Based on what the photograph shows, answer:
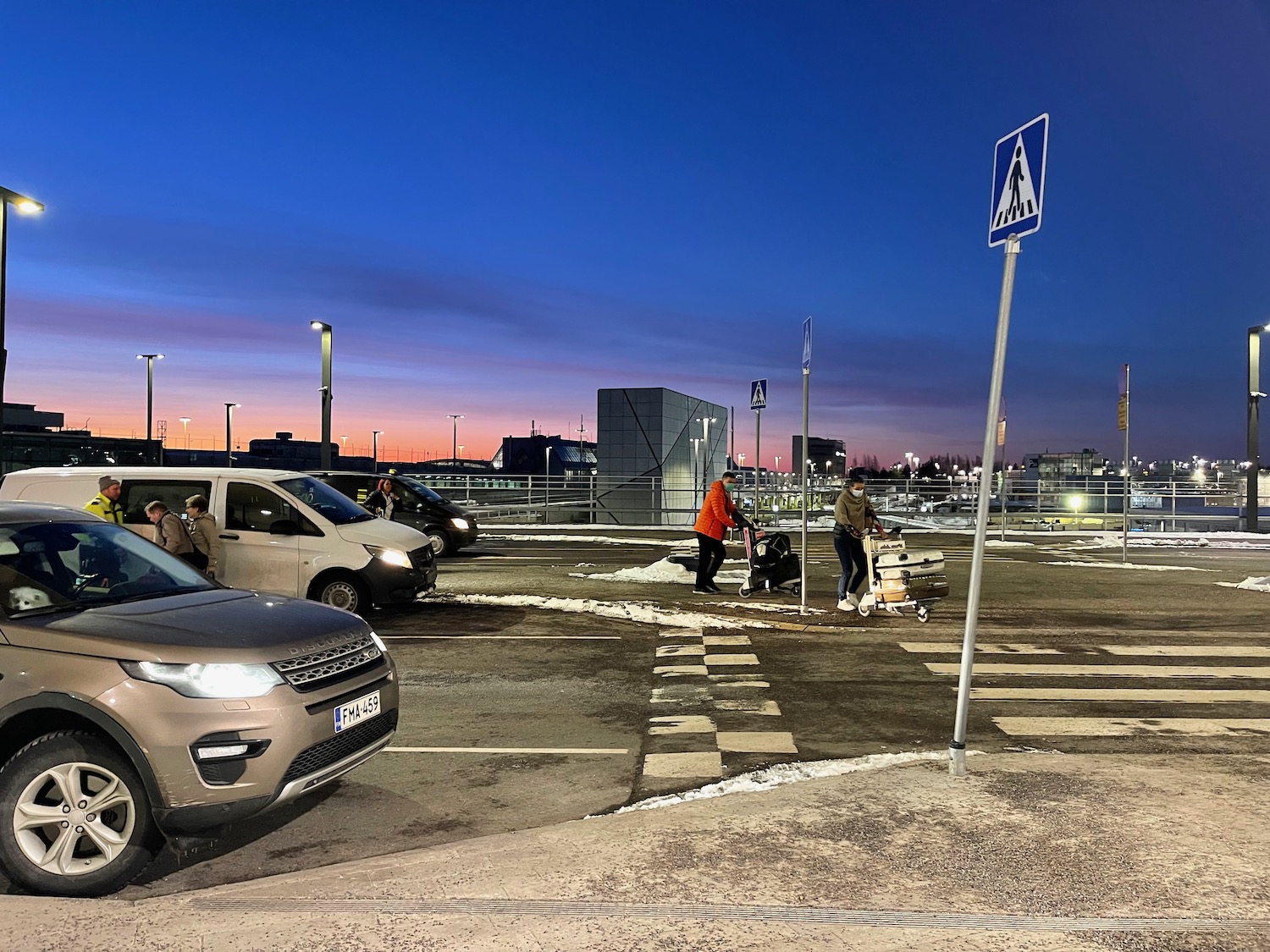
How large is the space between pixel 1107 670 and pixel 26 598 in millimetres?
8916

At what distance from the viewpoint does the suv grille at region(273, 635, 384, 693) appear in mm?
4367

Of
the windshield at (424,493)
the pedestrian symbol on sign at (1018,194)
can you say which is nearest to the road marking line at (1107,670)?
the pedestrian symbol on sign at (1018,194)

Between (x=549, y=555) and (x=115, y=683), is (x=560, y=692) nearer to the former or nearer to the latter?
(x=115, y=683)

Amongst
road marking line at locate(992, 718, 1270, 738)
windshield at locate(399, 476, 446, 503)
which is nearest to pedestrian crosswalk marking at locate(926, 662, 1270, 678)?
road marking line at locate(992, 718, 1270, 738)

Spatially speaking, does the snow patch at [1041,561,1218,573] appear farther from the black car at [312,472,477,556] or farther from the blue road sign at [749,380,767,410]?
the black car at [312,472,477,556]

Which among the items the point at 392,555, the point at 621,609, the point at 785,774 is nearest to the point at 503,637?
the point at 392,555

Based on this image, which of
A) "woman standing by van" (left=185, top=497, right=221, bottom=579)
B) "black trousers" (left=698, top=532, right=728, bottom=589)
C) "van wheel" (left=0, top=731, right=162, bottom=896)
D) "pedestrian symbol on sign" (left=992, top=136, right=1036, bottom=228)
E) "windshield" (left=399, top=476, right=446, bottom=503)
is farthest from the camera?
"windshield" (left=399, top=476, right=446, bottom=503)

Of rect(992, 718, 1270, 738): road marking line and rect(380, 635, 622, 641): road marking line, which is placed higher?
rect(992, 718, 1270, 738): road marking line

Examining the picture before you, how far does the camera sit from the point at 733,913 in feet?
11.9

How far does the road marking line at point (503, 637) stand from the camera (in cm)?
1056

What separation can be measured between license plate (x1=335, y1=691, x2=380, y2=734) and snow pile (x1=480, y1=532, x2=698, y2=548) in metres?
18.4

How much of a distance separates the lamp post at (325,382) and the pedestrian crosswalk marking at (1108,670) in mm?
20875

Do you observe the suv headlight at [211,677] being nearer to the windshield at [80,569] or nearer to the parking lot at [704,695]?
the windshield at [80,569]

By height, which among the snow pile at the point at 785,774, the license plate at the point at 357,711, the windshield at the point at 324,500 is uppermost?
the windshield at the point at 324,500
